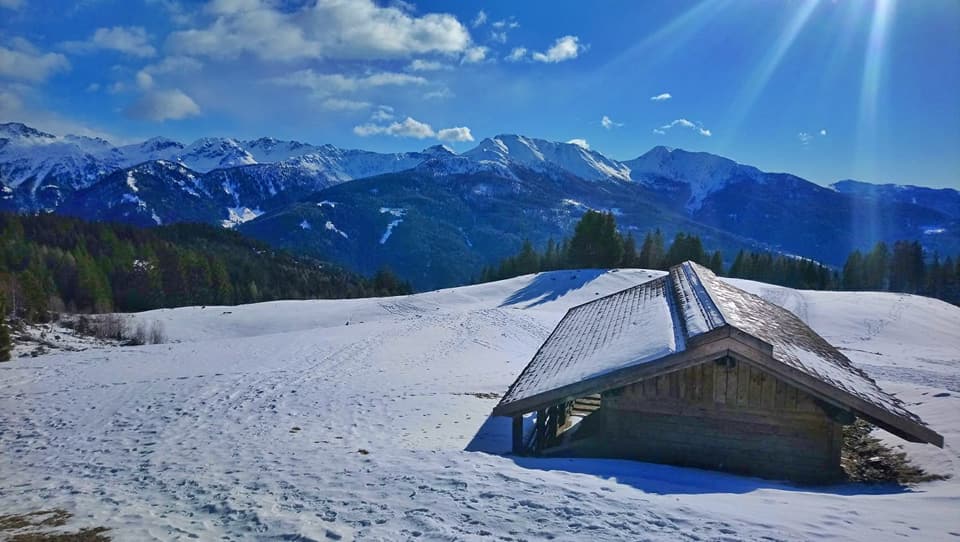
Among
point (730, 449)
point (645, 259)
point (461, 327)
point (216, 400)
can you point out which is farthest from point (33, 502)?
point (645, 259)

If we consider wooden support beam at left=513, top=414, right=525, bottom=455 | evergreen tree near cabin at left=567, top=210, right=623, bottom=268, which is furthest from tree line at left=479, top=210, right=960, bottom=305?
wooden support beam at left=513, top=414, right=525, bottom=455

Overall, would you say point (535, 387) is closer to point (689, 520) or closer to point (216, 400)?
point (689, 520)

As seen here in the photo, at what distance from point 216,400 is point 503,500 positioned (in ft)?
48.7

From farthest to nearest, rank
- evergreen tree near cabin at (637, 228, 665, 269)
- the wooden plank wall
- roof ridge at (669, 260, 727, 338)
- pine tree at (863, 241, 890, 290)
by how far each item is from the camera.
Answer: pine tree at (863, 241, 890, 290) → evergreen tree near cabin at (637, 228, 665, 269) → roof ridge at (669, 260, 727, 338) → the wooden plank wall

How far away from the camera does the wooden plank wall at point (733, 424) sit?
9.98 m

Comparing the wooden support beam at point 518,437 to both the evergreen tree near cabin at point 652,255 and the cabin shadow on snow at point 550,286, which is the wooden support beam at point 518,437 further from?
the evergreen tree near cabin at point 652,255

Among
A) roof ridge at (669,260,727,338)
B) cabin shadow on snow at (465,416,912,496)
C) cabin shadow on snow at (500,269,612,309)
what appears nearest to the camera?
cabin shadow on snow at (465,416,912,496)

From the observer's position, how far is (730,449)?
10.3 meters

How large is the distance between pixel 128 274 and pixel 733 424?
97.4 meters

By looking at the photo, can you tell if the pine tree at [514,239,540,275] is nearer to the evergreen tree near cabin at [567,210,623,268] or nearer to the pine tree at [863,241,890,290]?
the evergreen tree near cabin at [567,210,623,268]

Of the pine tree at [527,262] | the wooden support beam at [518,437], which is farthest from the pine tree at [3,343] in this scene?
the pine tree at [527,262]

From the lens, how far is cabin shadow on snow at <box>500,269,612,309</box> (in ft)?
176

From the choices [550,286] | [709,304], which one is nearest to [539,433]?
[709,304]

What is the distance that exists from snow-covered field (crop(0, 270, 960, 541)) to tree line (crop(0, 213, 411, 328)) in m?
46.3
